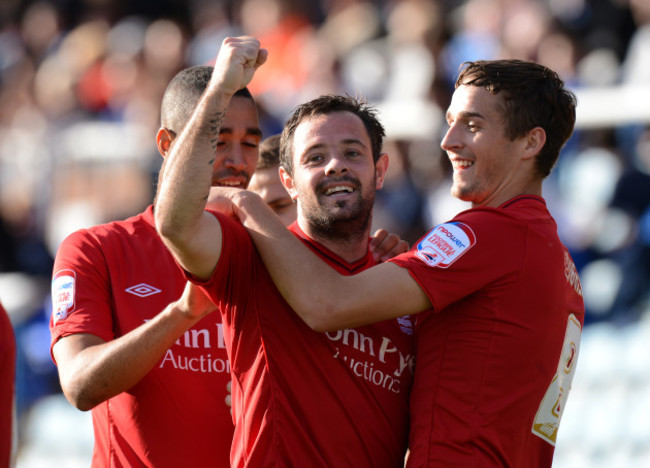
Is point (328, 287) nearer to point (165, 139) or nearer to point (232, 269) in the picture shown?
point (232, 269)

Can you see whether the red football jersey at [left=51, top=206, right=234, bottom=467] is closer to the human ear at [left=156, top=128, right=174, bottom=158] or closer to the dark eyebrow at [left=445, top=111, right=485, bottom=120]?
the human ear at [left=156, top=128, right=174, bottom=158]

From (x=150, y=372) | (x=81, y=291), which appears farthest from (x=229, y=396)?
(x=81, y=291)

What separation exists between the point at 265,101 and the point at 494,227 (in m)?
6.21

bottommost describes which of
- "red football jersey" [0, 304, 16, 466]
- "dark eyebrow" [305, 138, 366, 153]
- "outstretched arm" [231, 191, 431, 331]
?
"red football jersey" [0, 304, 16, 466]

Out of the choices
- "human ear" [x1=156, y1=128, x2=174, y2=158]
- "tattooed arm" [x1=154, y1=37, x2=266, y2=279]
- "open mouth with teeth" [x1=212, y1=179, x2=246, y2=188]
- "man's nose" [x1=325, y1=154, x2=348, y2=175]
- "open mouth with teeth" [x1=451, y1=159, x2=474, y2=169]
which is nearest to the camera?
"tattooed arm" [x1=154, y1=37, x2=266, y2=279]

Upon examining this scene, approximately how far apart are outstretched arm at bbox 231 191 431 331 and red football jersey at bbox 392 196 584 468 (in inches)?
2.9

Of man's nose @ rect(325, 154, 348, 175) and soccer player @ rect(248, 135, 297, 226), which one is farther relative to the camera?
soccer player @ rect(248, 135, 297, 226)

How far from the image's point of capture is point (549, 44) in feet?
27.8

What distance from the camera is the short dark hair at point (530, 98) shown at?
3869 mm

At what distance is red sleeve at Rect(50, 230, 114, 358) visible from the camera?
388cm

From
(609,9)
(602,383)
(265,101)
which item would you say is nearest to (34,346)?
(265,101)

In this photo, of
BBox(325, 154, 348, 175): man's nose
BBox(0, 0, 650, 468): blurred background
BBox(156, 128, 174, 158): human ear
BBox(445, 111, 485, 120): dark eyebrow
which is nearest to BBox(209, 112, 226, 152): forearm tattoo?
BBox(325, 154, 348, 175): man's nose

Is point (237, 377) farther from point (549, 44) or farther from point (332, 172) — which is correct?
point (549, 44)

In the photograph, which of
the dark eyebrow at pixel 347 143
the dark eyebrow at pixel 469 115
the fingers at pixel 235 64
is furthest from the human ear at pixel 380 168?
the fingers at pixel 235 64
